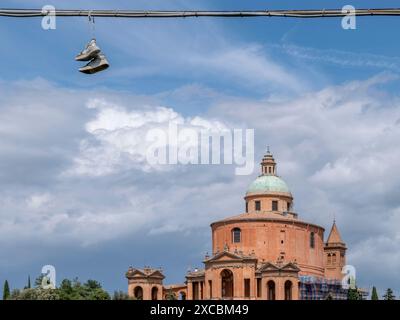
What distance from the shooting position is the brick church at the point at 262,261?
318 feet

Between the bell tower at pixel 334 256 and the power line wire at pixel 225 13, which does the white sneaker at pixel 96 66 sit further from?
the bell tower at pixel 334 256

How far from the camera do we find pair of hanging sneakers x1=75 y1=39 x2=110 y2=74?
12.5 meters

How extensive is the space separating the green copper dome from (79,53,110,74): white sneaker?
91.8 m

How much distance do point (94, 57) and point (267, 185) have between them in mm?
92482

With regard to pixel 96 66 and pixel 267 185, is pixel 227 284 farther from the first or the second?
pixel 96 66

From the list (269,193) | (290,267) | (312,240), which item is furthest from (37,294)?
(312,240)

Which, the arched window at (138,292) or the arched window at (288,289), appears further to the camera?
the arched window at (138,292)

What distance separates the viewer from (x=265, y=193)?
341 feet

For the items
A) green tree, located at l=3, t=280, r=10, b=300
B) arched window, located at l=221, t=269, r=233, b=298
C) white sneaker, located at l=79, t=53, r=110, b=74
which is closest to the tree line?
green tree, located at l=3, t=280, r=10, b=300

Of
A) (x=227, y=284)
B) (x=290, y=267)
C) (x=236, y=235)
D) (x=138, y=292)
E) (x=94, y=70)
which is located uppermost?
(x=236, y=235)

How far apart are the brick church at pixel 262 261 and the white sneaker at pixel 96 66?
82.8 m

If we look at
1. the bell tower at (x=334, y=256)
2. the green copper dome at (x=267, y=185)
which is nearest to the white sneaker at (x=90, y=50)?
the green copper dome at (x=267, y=185)

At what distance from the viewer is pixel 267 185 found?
104688 millimetres

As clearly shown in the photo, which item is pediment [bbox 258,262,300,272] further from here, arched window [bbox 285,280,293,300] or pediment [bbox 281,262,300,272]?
arched window [bbox 285,280,293,300]
